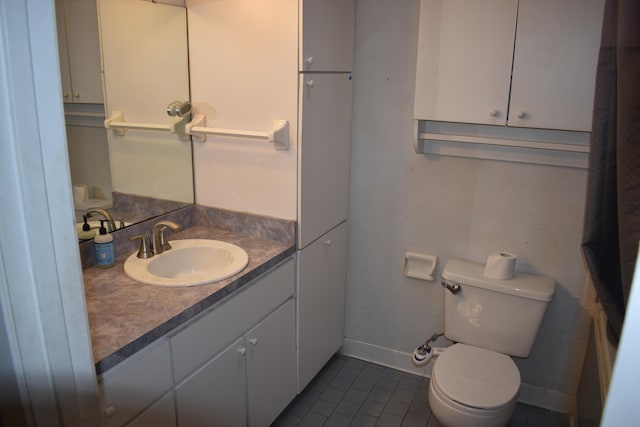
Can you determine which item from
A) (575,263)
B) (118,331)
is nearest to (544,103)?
(575,263)

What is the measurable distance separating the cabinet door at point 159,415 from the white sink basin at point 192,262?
0.42 metres

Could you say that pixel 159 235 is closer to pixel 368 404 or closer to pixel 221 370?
pixel 221 370

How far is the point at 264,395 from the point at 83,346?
4.35 feet

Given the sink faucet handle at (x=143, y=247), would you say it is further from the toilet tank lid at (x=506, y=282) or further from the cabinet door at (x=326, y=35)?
the toilet tank lid at (x=506, y=282)

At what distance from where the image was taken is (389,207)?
250 centimetres

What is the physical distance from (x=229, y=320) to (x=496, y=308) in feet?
3.95

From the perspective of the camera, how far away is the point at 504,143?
2129 mm

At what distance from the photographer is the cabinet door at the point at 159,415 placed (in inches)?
54.8

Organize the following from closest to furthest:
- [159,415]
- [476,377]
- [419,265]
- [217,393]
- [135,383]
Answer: [135,383] < [159,415] < [217,393] < [476,377] < [419,265]

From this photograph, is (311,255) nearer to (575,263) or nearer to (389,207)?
(389,207)

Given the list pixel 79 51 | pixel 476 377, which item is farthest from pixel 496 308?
pixel 79 51

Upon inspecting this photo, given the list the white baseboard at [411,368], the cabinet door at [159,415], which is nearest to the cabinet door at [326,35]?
the cabinet door at [159,415]

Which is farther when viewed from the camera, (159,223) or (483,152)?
(483,152)

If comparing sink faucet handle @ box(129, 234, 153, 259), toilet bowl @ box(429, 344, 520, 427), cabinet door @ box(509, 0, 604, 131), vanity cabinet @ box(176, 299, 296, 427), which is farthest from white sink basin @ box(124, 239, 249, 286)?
cabinet door @ box(509, 0, 604, 131)
